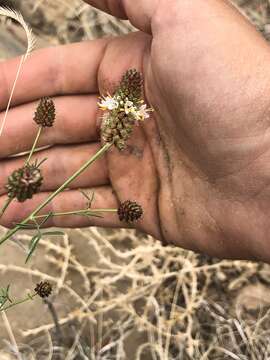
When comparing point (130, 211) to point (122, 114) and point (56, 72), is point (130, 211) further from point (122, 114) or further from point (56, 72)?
point (56, 72)

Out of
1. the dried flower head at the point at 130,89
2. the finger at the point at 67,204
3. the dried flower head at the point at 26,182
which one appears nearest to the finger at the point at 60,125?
the finger at the point at 67,204

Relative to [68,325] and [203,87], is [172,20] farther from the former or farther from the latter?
[68,325]

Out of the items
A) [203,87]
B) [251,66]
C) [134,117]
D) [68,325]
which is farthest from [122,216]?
[68,325]

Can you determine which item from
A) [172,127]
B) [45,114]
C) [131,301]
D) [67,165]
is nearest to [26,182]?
[45,114]

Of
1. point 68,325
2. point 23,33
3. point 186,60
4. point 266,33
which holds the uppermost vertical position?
point 186,60

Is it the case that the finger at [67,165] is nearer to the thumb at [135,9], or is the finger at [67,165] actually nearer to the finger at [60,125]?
the finger at [60,125]
